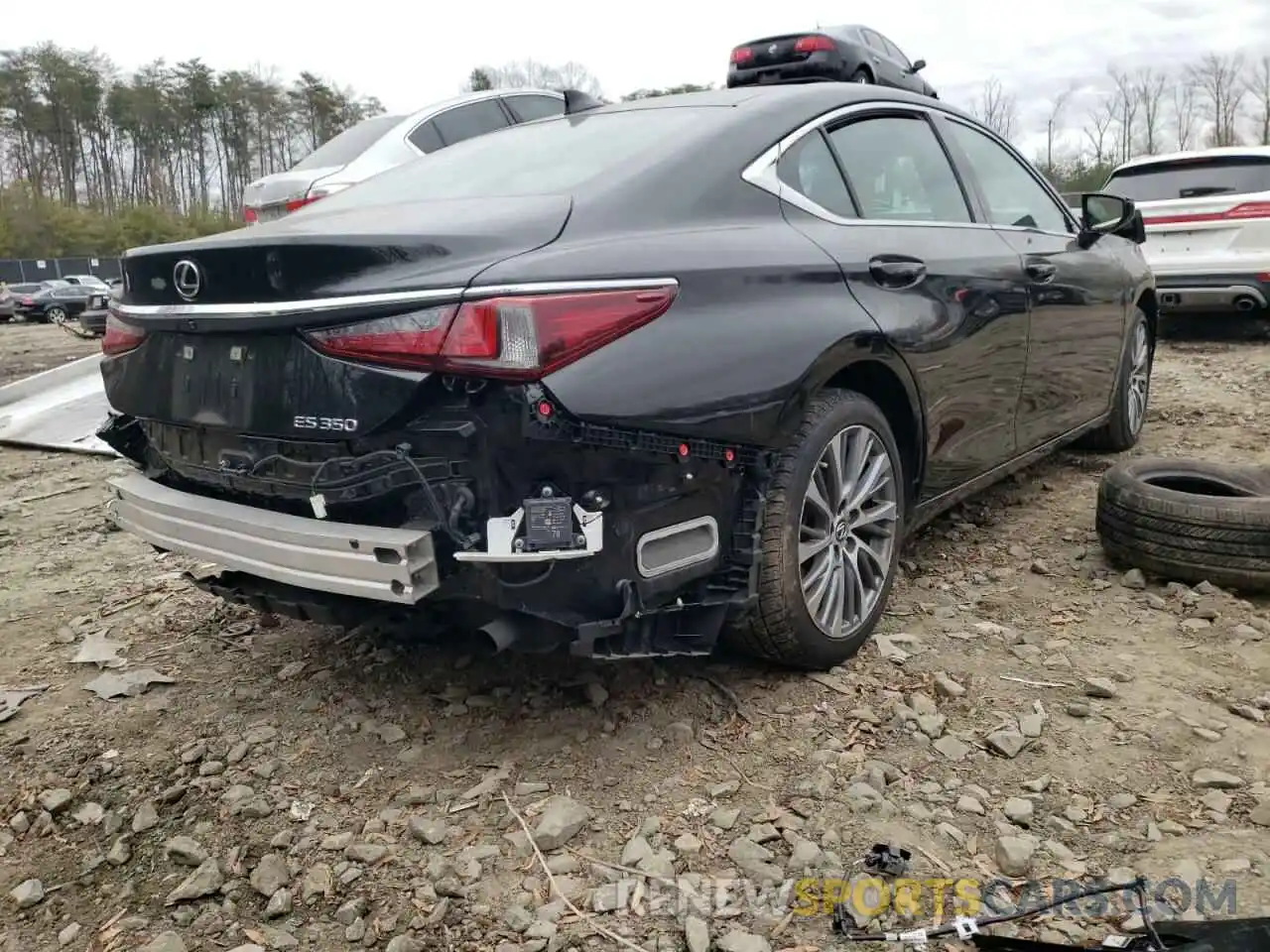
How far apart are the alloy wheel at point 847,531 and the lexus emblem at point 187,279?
150cm

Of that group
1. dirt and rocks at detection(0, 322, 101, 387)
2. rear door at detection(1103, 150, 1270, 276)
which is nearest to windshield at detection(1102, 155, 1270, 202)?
rear door at detection(1103, 150, 1270, 276)

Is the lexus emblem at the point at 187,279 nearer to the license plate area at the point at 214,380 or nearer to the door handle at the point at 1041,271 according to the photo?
the license plate area at the point at 214,380

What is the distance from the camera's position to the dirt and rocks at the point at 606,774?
1.98 meters

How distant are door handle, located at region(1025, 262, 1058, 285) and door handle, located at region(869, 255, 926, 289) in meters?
0.85

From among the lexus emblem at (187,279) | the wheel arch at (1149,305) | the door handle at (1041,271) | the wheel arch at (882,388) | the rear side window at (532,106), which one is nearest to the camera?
the lexus emblem at (187,279)

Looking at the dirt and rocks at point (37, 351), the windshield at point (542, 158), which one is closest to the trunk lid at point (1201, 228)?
the windshield at point (542, 158)

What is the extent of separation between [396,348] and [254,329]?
1.30 feet

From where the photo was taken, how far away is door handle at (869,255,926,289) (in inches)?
110

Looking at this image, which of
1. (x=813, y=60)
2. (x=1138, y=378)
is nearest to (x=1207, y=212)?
(x=813, y=60)

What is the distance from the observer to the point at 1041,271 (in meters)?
3.69

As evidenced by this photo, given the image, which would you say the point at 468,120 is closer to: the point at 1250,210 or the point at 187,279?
the point at 187,279

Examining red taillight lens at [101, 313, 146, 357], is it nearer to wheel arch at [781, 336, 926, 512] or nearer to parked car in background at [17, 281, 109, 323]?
wheel arch at [781, 336, 926, 512]

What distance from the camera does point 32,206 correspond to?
173 ft

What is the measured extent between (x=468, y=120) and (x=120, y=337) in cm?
475
